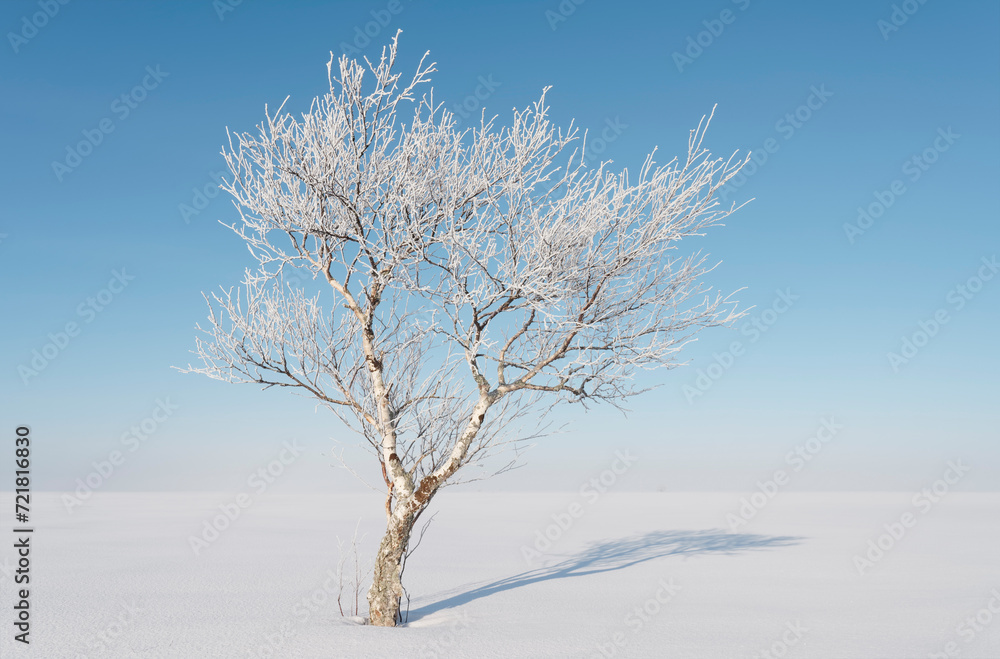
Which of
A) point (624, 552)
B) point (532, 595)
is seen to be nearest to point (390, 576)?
point (532, 595)

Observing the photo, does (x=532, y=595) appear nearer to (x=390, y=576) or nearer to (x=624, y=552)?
(x=390, y=576)

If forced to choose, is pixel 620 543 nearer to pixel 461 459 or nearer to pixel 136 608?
pixel 461 459

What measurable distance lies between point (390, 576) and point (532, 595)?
2375 mm

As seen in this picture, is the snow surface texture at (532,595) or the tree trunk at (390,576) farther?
the tree trunk at (390,576)

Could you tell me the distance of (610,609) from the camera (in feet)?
25.8

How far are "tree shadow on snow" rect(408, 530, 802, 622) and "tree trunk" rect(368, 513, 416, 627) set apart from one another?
1.90 ft

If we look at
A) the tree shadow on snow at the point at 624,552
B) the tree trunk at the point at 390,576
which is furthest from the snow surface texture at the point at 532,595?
the tree trunk at the point at 390,576

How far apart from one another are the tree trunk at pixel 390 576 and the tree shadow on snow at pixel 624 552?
0.58 metres

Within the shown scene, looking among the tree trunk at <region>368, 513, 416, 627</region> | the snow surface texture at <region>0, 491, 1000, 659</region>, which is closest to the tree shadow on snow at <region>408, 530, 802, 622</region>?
the snow surface texture at <region>0, 491, 1000, 659</region>

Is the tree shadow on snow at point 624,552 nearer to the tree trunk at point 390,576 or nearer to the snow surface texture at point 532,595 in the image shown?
the snow surface texture at point 532,595

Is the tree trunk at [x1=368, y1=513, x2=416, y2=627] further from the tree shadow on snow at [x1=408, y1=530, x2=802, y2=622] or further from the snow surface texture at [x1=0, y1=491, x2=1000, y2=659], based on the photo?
the tree shadow on snow at [x1=408, y1=530, x2=802, y2=622]

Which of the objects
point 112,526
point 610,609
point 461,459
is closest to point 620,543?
point 610,609

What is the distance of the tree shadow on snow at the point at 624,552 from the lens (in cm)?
890

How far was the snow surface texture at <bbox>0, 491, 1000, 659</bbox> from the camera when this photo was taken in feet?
20.3
